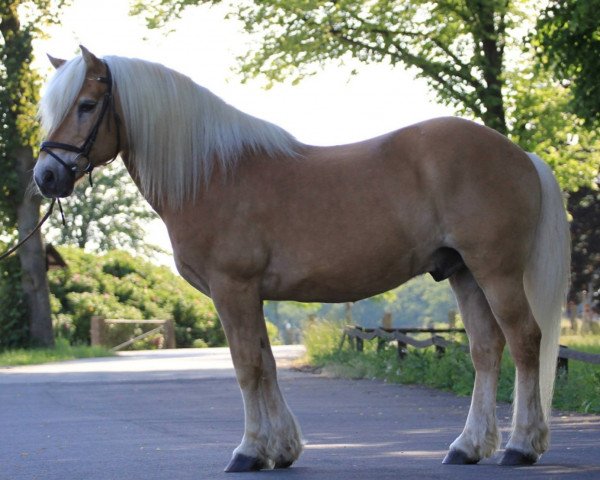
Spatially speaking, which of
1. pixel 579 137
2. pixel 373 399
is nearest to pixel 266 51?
Result: pixel 579 137

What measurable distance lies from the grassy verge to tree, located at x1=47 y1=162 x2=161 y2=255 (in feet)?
157

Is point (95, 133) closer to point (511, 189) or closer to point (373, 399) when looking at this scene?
point (511, 189)

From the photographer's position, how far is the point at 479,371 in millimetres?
8562

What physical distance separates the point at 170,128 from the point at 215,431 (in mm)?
4234

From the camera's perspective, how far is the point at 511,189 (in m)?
8.33

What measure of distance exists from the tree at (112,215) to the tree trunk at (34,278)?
136 ft

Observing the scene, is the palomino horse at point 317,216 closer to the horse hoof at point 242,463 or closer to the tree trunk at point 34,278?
the horse hoof at point 242,463

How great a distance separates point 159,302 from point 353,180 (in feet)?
126

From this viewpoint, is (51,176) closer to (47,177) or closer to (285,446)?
(47,177)

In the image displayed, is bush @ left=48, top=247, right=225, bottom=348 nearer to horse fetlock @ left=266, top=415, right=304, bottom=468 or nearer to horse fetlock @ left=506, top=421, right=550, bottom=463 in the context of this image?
horse fetlock @ left=266, top=415, right=304, bottom=468

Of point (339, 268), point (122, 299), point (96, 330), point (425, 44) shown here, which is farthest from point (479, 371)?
point (122, 299)

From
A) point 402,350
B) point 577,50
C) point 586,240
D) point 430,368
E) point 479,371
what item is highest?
point 586,240

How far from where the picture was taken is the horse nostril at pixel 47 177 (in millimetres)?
8383

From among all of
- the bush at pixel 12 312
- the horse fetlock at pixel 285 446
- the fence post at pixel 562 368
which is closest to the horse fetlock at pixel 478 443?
the horse fetlock at pixel 285 446
